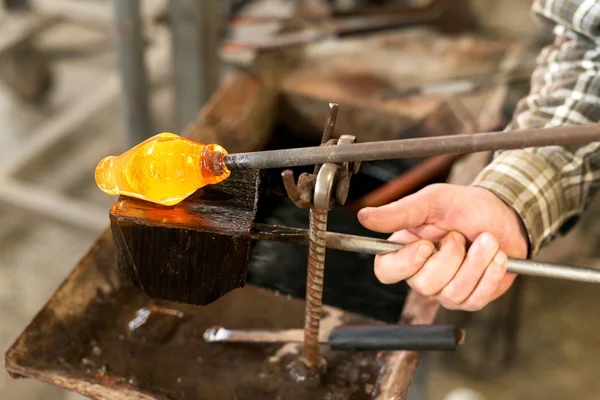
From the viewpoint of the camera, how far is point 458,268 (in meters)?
0.74

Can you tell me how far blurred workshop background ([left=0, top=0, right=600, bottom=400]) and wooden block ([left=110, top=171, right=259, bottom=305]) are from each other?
0.67m

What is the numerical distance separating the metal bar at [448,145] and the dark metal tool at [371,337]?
276 millimetres

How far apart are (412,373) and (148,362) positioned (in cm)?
35

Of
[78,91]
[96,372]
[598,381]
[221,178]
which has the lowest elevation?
[598,381]

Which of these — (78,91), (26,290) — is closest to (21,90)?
(78,91)

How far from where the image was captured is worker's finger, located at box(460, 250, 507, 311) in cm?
72

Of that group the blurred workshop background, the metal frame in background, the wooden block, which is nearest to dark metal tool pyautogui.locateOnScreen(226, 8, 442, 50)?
the blurred workshop background

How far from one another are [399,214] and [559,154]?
27cm

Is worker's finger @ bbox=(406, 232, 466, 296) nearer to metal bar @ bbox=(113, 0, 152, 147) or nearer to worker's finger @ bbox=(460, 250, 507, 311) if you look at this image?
worker's finger @ bbox=(460, 250, 507, 311)

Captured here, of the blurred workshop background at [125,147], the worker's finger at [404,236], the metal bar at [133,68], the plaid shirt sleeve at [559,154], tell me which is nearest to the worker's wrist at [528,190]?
the plaid shirt sleeve at [559,154]

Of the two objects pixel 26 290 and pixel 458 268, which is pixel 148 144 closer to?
pixel 458 268

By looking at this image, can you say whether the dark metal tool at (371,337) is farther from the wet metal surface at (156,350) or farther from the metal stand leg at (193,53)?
the metal stand leg at (193,53)

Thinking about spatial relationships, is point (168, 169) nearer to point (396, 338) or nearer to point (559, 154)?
point (396, 338)

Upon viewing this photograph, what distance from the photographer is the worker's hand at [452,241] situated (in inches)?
28.4
